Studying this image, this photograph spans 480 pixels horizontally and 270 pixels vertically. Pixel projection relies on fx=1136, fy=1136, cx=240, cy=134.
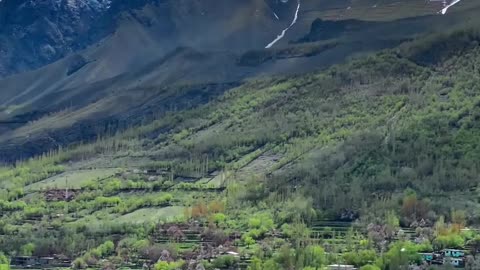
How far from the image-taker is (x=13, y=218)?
124 meters

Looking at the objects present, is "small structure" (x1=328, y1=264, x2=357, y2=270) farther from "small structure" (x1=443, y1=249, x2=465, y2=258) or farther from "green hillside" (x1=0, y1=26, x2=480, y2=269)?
"small structure" (x1=443, y1=249, x2=465, y2=258)

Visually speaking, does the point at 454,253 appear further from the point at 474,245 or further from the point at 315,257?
the point at 315,257

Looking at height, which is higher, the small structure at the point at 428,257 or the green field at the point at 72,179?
the green field at the point at 72,179

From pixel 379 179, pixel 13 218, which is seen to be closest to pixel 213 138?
pixel 13 218

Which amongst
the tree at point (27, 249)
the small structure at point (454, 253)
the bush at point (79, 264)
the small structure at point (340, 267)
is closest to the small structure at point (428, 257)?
the small structure at point (454, 253)

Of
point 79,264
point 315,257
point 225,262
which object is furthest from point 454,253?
point 79,264

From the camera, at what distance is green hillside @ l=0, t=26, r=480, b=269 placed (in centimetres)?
9562

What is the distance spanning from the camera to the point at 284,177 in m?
118

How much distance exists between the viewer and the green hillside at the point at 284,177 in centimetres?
9562

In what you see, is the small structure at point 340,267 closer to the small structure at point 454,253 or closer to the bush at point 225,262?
the small structure at point 454,253

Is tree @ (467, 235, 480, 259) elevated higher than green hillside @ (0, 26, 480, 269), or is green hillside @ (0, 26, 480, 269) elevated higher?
green hillside @ (0, 26, 480, 269)

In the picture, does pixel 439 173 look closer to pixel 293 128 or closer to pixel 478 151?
pixel 478 151

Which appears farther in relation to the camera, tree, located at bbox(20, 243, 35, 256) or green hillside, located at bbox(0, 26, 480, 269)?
tree, located at bbox(20, 243, 35, 256)

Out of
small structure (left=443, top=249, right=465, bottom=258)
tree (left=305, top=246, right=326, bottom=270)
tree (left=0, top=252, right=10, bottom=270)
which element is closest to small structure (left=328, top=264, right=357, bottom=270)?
tree (left=305, top=246, right=326, bottom=270)
